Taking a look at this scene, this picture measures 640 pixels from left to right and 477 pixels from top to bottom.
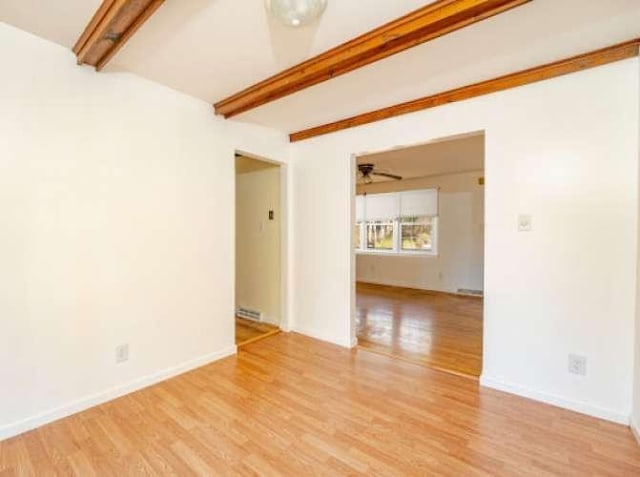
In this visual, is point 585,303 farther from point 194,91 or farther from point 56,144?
point 56,144

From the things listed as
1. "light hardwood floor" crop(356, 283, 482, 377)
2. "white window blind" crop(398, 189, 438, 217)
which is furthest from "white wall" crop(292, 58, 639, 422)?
"white window blind" crop(398, 189, 438, 217)

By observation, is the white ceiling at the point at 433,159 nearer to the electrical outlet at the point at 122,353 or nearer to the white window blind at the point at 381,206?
the white window blind at the point at 381,206

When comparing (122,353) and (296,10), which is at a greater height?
(296,10)

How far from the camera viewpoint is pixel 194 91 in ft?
8.52

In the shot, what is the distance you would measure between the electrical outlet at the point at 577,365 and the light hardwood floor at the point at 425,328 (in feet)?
2.28

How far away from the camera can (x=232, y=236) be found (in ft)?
10.1

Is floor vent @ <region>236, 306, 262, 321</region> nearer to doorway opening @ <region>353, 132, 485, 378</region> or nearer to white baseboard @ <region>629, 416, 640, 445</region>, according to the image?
doorway opening @ <region>353, 132, 485, 378</region>

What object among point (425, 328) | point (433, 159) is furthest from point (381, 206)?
point (425, 328)

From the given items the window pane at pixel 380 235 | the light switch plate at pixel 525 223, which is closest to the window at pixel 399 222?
the window pane at pixel 380 235

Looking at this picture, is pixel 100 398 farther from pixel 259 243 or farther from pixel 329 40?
pixel 329 40

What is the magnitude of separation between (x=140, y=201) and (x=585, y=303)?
3177 millimetres

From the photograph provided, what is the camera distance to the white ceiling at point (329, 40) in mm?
1623

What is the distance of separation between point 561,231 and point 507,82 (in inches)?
44.3

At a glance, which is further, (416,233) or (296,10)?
(416,233)
